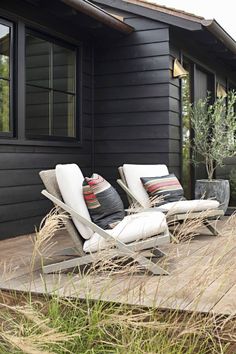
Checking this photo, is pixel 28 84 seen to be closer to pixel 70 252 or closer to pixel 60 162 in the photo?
pixel 60 162

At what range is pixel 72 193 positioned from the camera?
131 inches

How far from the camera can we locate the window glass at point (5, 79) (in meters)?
4.79

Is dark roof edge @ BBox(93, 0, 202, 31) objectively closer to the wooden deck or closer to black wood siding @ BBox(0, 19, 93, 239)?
Result: black wood siding @ BBox(0, 19, 93, 239)

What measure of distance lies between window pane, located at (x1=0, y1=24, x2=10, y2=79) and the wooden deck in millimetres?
1750

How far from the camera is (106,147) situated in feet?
21.1

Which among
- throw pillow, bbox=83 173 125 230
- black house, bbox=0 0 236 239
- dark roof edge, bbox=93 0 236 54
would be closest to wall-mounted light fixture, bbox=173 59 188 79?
black house, bbox=0 0 236 239

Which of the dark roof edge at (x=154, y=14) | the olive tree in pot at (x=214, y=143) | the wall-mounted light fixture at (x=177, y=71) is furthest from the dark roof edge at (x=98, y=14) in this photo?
the olive tree in pot at (x=214, y=143)

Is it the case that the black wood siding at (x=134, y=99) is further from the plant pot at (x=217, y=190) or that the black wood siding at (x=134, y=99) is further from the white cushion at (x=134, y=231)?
the white cushion at (x=134, y=231)

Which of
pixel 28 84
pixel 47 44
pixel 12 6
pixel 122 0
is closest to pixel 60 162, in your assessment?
pixel 28 84

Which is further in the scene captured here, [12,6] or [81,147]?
[81,147]

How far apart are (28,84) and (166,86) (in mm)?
1829

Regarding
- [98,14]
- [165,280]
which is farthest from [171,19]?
[165,280]

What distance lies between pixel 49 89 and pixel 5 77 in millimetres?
874

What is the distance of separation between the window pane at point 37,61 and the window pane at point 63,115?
0.99 feet
